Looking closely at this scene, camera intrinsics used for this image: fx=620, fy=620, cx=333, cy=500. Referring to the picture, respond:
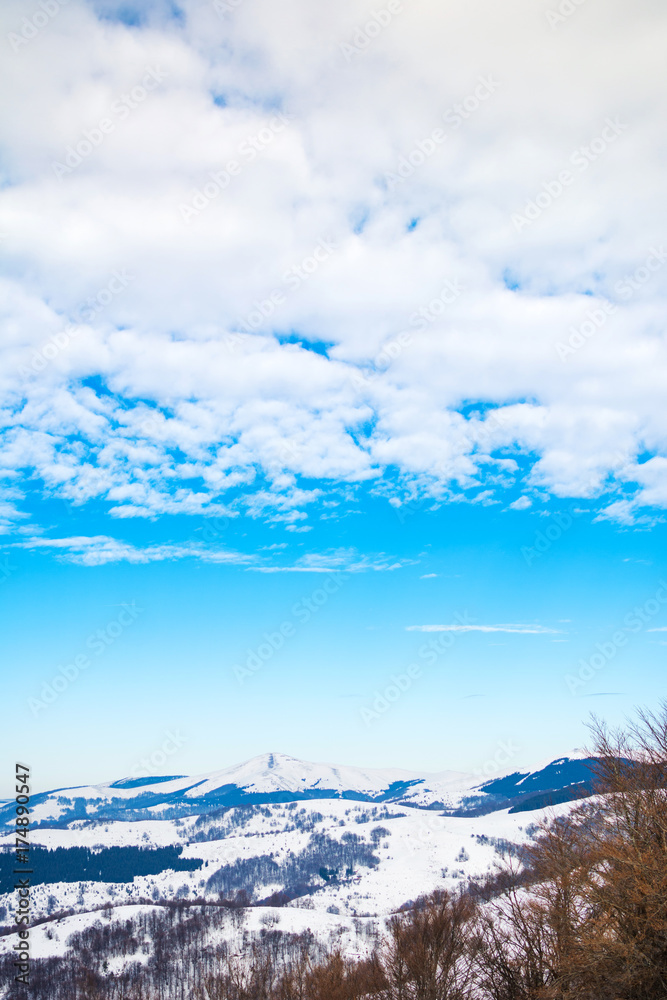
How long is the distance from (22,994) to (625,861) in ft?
746

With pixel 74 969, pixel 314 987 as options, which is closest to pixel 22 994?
pixel 74 969

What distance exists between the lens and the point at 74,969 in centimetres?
19588

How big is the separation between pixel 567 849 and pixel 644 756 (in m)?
6.80

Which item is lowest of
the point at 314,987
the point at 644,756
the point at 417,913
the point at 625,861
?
the point at 314,987

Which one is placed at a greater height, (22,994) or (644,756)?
(644,756)

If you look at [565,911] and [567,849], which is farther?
[567,849]

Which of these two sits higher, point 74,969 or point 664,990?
point 664,990

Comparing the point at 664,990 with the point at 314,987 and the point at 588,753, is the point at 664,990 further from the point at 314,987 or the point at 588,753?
the point at 314,987

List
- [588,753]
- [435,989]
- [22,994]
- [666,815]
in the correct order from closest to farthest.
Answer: [666,815] → [588,753] → [435,989] → [22,994]

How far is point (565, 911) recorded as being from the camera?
2683cm

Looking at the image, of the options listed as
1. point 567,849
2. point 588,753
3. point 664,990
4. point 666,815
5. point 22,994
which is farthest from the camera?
point 22,994

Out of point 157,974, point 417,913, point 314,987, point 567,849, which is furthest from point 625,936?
point 157,974

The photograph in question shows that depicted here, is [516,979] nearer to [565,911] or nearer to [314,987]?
[565,911]

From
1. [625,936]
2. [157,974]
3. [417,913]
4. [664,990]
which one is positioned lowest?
[157,974]
